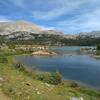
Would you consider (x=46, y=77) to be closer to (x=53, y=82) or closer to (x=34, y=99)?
(x=53, y=82)

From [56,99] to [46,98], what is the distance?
101cm

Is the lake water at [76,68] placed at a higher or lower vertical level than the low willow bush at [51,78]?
lower

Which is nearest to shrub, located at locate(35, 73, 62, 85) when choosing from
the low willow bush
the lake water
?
the low willow bush

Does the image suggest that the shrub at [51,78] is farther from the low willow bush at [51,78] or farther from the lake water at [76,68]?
the lake water at [76,68]

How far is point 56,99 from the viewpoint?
64.1 ft

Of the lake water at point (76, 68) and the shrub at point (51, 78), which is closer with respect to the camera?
the shrub at point (51, 78)

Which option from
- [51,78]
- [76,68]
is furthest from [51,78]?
[76,68]

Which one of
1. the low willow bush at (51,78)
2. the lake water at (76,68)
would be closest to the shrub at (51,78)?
the low willow bush at (51,78)

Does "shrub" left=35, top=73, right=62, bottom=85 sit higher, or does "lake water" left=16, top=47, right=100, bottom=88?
"shrub" left=35, top=73, right=62, bottom=85

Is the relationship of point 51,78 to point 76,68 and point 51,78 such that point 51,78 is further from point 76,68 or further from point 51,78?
point 76,68

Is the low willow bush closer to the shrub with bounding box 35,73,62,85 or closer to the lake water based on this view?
the shrub with bounding box 35,73,62,85

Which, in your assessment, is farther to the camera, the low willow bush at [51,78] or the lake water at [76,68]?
the lake water at [76,68]

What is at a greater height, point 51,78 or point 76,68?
point 51,78

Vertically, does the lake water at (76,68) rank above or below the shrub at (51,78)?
below
